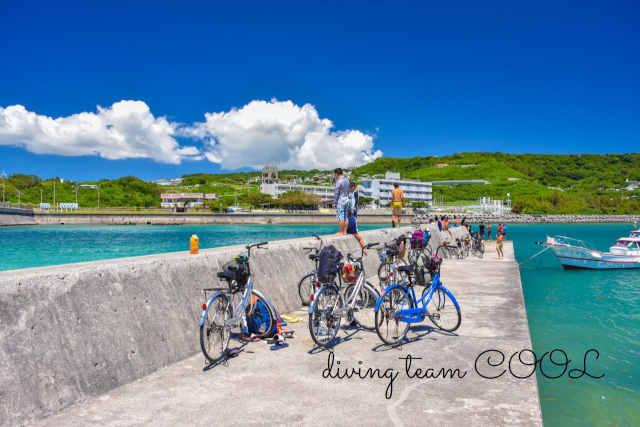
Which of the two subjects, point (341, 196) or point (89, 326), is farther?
point (341, 196)

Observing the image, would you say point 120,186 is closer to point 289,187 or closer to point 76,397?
point 289,187

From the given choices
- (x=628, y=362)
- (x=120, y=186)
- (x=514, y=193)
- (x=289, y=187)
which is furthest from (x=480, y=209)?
(x=628, y=362)

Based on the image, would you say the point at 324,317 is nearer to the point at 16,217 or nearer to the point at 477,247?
the point at 477,247

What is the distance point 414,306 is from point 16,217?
13267cm

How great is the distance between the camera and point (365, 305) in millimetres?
7559

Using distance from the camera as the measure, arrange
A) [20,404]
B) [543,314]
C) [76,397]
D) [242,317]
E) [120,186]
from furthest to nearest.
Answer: [120,186] < [543,314] < [242,317] < [76,397] < [20,404]

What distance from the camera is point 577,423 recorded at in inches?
219

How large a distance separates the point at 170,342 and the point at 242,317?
3.07ft

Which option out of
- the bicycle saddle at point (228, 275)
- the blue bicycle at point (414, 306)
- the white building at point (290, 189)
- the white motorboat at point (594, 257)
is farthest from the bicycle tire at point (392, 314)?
the white building at point (290, 189)

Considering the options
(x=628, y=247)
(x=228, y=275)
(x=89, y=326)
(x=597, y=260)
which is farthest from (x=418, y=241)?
(x=628, y=247)

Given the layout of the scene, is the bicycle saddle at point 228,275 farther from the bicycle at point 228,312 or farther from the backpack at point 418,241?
the backpack at point 418,241

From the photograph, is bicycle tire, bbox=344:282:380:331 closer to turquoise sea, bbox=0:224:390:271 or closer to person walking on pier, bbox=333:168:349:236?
person walking on pier, bbox=333:168:349:236

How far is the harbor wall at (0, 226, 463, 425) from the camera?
374cm

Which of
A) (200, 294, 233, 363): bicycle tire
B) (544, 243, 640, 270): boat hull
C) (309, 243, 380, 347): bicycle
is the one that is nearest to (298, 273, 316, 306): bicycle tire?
(309, 243, 380, 347): bicycle
